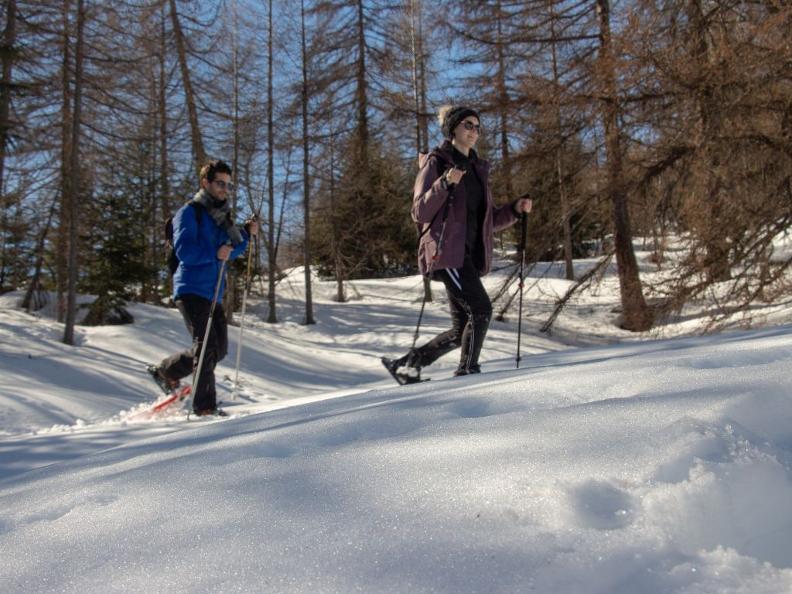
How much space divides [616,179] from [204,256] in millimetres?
6208

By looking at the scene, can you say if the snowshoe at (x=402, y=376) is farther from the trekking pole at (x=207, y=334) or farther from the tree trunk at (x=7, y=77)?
the tree trunk at (x=7, y=77)

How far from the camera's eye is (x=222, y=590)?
1045mm

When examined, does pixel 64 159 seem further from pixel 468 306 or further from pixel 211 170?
pixel 468 306

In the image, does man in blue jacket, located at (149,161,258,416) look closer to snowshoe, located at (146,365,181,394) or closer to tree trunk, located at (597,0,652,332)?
snowshoe, located at (146,365,181,394)

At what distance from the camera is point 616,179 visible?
827cm

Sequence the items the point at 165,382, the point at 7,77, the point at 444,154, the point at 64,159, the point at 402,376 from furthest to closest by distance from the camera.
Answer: the point at 64,159, the point at 7,77, the point at 165,382, the point at 402,376, the point at 444,154

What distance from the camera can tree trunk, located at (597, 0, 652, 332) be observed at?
25.2 feet

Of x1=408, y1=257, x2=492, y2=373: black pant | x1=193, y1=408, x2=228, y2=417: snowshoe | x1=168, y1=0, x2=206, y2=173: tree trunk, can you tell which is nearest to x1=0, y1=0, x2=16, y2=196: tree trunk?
x1=168, y1=0, x2=206, y2=173: tree trunk

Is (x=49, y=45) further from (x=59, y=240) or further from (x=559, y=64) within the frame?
(x=559, y=64)

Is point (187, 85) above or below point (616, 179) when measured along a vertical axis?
above

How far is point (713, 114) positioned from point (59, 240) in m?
12.0

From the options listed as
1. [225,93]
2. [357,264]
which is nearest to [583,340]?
[357,264]

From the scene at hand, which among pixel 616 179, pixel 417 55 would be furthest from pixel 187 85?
pixel 616 179

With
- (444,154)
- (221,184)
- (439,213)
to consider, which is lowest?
(439,213)
